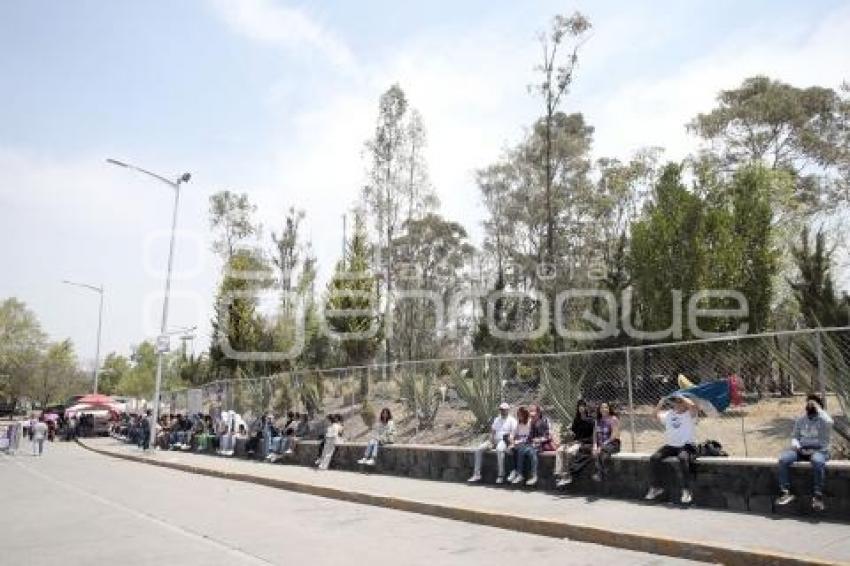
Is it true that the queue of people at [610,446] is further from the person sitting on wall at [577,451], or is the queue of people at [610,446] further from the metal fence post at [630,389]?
the metal fence post at [630,389]

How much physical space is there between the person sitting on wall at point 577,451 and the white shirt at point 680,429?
1.61 metres

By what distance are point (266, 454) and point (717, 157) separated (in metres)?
30.0

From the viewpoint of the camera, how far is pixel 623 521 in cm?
959

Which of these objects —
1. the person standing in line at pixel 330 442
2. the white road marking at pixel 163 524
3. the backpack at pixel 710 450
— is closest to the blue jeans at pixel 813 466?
the backpack at pixel 710 450

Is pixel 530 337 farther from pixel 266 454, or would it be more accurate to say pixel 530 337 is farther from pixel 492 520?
pixel 492 520

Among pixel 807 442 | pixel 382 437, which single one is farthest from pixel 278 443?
pixel 807 442

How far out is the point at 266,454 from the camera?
22.5 m

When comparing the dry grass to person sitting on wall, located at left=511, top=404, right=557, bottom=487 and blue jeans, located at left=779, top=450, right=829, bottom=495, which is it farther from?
blue jeans, located at left=779, top=450, right=829, bottom=495

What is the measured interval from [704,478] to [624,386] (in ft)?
10.8

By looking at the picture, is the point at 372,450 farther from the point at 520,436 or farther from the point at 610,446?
the point at 610,446

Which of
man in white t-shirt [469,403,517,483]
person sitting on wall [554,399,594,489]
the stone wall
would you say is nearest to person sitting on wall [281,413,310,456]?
the stone wall

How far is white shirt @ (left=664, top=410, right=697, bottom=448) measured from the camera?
10914mm

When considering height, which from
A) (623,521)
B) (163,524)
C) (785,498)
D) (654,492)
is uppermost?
(785,498)

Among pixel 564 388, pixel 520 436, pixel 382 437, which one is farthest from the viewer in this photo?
pixel 382 437
